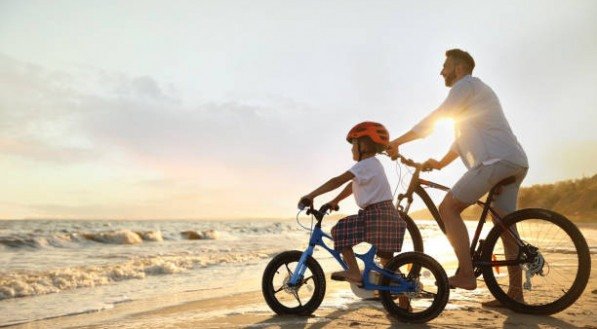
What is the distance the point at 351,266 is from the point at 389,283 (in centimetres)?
36

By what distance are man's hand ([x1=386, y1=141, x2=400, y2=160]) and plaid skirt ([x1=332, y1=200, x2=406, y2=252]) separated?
52 cm

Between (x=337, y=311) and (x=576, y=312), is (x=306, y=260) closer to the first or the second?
(x=337, y=311)

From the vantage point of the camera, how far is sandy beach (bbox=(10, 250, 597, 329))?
4276mm

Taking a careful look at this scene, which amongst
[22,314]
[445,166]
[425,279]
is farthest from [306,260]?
[22,314]

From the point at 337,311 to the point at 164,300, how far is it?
9.20 feet

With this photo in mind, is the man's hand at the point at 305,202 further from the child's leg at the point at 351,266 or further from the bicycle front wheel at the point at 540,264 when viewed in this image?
the bicycle front wheel at the point at 540,264

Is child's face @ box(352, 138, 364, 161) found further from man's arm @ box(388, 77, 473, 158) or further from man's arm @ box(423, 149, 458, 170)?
man's arm @ box(423, 149, 458, 170)

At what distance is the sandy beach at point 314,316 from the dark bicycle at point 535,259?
0.17 meters

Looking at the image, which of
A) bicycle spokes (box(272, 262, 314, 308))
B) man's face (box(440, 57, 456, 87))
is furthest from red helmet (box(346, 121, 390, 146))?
bicycle spokes (box(272, 262, 314, 308))

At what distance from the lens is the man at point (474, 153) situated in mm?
4574

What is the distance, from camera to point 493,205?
4875 mm

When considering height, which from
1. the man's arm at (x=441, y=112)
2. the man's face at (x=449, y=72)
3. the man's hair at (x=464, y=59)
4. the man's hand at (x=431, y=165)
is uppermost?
the man's hair at (x=464, y=59)

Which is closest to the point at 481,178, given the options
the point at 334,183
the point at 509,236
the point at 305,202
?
the point at 509,236

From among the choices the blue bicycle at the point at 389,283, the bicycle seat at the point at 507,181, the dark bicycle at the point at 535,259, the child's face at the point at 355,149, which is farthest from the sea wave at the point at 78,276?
the bicycle seat at the point at 507,181
